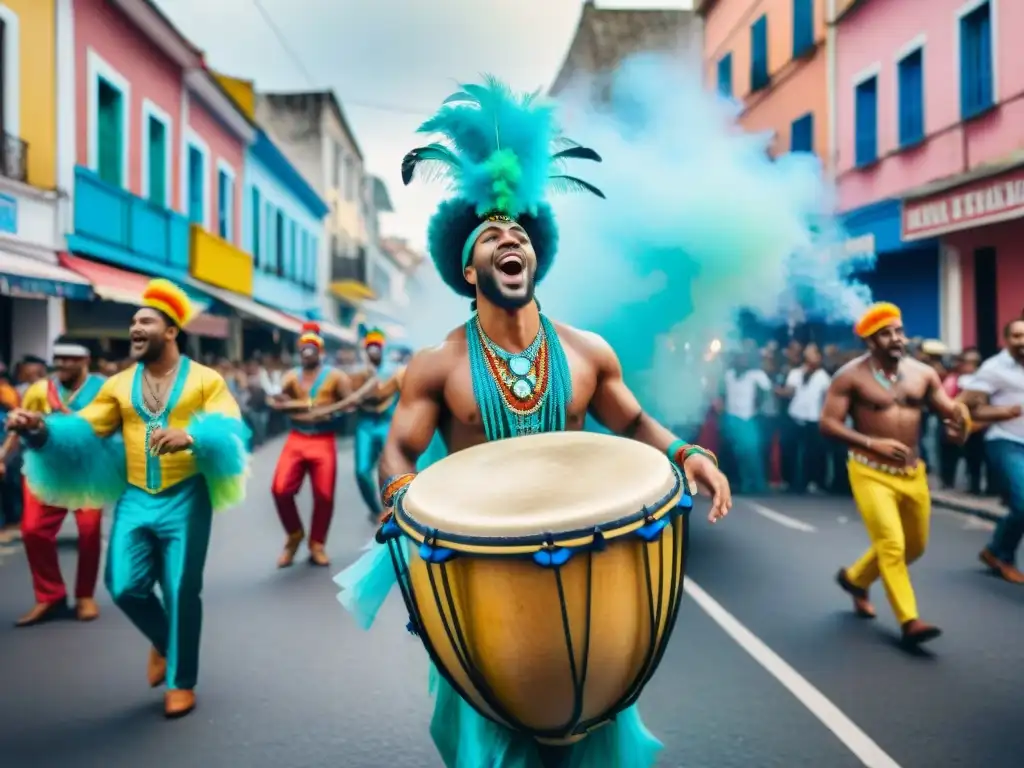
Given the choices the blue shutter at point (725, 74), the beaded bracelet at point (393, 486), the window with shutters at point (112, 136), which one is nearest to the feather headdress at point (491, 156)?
the beaded bracelet at point (393, 486)

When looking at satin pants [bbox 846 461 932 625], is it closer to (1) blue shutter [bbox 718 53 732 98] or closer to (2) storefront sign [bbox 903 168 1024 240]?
(2) storefront sign [bbox 903 168 1024 240]

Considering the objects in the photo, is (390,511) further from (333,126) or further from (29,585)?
(333,126)

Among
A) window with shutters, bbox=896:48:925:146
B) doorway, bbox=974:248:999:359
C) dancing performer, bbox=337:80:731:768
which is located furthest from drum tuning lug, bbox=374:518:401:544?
window with shutters, bbox=896:48:925:146

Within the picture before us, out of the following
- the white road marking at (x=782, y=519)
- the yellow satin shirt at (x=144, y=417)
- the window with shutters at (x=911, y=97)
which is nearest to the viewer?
the yellow satin shirt at (x=144, y=417)

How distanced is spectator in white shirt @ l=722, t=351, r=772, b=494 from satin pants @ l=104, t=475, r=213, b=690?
8037mm

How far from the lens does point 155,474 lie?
4.14 m

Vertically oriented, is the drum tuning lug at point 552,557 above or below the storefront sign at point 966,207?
below

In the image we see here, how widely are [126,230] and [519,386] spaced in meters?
14.8

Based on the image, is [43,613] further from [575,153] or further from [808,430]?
[808,430]

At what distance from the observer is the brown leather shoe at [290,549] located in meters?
7.13

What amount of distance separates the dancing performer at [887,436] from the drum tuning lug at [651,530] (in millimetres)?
3384

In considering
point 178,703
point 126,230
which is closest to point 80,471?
point 178,703

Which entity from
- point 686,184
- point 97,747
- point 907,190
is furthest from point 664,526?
point 907,190

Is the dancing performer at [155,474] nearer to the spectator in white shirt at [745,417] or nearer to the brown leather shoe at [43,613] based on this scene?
the brown leather shoe at [43,613]
